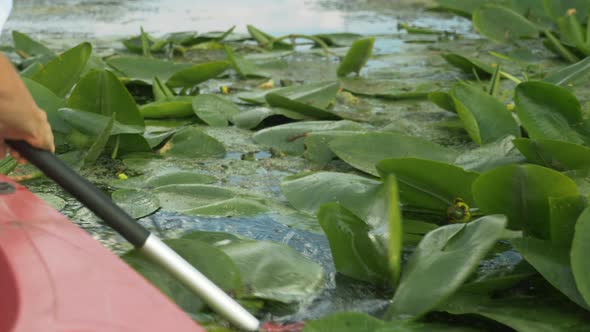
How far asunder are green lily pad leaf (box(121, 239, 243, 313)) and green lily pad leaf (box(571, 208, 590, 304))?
0.36 meters

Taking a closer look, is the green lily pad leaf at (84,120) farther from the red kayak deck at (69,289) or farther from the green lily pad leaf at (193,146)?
the red kayak deck at (69,289)

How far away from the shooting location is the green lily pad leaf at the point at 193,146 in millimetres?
1575

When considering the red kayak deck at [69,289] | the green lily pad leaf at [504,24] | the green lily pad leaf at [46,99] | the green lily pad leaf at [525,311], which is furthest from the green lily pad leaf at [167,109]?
the green lily pad leaf at [504,24]

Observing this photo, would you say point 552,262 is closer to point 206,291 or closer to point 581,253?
point 581,253

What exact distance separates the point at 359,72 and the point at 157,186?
1.27 m

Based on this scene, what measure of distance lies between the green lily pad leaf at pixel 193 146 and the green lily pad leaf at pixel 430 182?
1.78 feet

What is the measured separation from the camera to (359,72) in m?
2.50

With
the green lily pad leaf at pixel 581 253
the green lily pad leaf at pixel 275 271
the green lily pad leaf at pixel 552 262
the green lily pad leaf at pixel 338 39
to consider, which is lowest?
the green lily pad leaf at pixel 338 39

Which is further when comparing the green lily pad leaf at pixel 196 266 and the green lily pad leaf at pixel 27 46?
the green lily pad leaf at pixel 27 46

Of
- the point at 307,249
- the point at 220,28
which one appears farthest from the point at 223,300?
the point at 220,28

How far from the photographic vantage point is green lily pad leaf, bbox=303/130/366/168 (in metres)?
1.50

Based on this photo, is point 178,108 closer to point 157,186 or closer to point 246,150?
point 246,150

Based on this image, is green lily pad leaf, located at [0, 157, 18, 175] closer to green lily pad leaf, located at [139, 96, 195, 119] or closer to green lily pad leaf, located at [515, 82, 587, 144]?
green lily pad leaf, located at [139, 96, 195, 119]

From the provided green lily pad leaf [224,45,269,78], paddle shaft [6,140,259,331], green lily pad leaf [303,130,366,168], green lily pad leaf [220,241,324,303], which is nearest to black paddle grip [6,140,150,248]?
paddle shaft [6,140,259,331]
